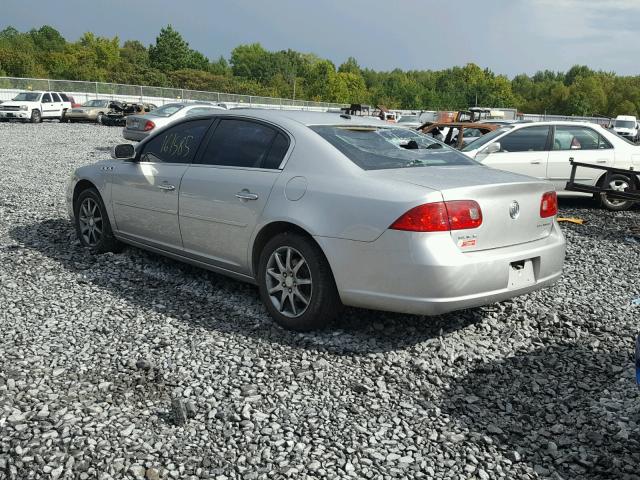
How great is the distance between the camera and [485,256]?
3.91m

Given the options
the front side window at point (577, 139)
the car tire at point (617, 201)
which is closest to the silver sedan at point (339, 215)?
the front side window at point (577, 139)

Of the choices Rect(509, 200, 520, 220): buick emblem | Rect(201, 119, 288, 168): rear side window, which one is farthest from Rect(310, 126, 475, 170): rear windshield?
Rect(509, 200, 520, 220): buick emblem

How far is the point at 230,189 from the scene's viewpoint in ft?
15.6

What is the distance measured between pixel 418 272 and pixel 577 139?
796 centimetres

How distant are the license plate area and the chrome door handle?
Answer: 6.24 ft

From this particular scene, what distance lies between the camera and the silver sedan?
380 centimetres

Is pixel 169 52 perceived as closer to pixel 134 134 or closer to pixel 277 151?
pixel 134 134

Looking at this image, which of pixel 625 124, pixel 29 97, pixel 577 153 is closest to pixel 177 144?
pixel 577 153

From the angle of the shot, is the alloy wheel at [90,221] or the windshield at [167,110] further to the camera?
the windshield at [167,110]

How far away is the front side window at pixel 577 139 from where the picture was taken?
10.4 meters

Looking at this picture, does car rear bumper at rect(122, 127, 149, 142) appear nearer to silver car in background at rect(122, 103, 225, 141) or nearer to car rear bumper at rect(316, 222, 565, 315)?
silver car in background at rect(122, 103, 225, 141)

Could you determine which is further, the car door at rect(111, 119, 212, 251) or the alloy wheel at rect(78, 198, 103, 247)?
the alloy wheel at rect(78, 198, 103, 247)

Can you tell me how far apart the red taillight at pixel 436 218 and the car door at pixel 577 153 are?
276 inches

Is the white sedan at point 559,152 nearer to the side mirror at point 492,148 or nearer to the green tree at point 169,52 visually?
the side mirror at point 492,148
